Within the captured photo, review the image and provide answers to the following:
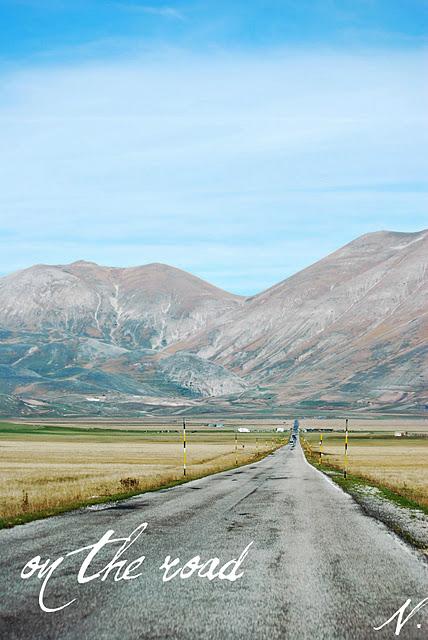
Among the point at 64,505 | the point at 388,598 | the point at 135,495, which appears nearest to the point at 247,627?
the point at 388,598

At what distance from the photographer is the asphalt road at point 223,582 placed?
417 inches

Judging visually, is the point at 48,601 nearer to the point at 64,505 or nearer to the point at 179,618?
the point at 179,618

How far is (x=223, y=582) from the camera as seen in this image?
13.6 m

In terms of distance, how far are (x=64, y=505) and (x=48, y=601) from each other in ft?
49.7

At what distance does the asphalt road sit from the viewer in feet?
34.8

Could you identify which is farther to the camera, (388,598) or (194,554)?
(194,554)

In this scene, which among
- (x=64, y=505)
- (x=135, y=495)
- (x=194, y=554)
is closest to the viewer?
(x=194, y=554)

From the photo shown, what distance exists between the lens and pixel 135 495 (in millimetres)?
31141
